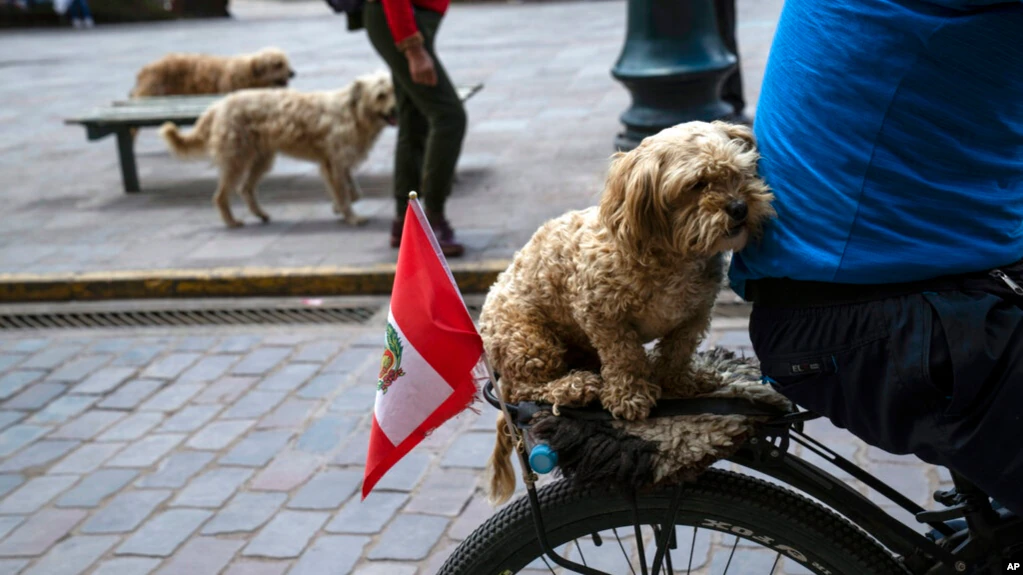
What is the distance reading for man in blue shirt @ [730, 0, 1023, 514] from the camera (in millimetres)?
1677

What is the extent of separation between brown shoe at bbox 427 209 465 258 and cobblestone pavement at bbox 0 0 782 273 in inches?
5.6

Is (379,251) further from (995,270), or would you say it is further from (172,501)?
(995,270)

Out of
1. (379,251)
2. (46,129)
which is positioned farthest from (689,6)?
(46,129)

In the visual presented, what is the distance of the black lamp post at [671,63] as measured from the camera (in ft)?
22.6

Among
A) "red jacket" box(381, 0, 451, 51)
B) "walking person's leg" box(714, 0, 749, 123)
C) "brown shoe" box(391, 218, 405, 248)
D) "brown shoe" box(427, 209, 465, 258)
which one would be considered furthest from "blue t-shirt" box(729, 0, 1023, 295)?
"walking person's leg" box(714, 0, 749, 123)

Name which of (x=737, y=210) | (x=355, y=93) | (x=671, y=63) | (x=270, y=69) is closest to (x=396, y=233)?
(x=355, y=93)

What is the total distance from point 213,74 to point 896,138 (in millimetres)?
9166

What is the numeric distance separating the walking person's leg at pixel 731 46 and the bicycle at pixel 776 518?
6.87 meters

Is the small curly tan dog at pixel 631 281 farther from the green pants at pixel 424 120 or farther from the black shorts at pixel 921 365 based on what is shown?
the green pants at pixel 424 120

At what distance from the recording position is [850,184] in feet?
5.79

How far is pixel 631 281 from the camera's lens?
2.11m

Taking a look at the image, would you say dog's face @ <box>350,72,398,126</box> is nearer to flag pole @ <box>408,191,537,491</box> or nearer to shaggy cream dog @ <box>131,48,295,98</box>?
shaggy cream dog @ <box>131,48,295,98</box>

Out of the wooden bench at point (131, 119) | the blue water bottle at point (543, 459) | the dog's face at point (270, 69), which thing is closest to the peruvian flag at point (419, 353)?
the blue water bottle at point (543, 459)

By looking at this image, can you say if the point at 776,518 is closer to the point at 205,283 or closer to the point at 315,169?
the point at 205,283
